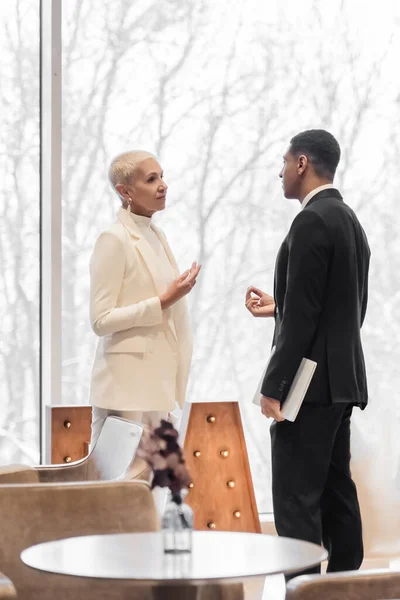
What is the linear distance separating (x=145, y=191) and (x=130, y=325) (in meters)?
0.52

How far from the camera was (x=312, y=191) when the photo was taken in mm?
3533

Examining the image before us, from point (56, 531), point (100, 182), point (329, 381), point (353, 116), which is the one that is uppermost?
point (353, 116)

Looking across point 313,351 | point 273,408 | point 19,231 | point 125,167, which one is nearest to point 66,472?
point 273,408

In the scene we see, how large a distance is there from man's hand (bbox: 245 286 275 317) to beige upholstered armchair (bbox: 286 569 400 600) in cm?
193

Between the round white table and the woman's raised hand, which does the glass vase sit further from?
the woman's raised hand

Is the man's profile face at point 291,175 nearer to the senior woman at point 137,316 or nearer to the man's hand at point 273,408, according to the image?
the senior woman at point 137,316

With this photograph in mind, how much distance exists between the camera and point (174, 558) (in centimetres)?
223

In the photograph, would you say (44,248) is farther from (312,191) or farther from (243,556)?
(243,556)

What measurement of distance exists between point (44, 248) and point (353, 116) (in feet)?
5.80

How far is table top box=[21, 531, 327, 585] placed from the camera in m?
2.06

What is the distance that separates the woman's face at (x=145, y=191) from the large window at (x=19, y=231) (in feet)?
4.75

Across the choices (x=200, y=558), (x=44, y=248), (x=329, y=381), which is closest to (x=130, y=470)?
(x=329, y=381)

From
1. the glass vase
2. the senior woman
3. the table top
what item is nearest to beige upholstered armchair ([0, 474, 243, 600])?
the table top

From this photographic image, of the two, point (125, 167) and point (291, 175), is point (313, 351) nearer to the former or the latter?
point (291, 175)
